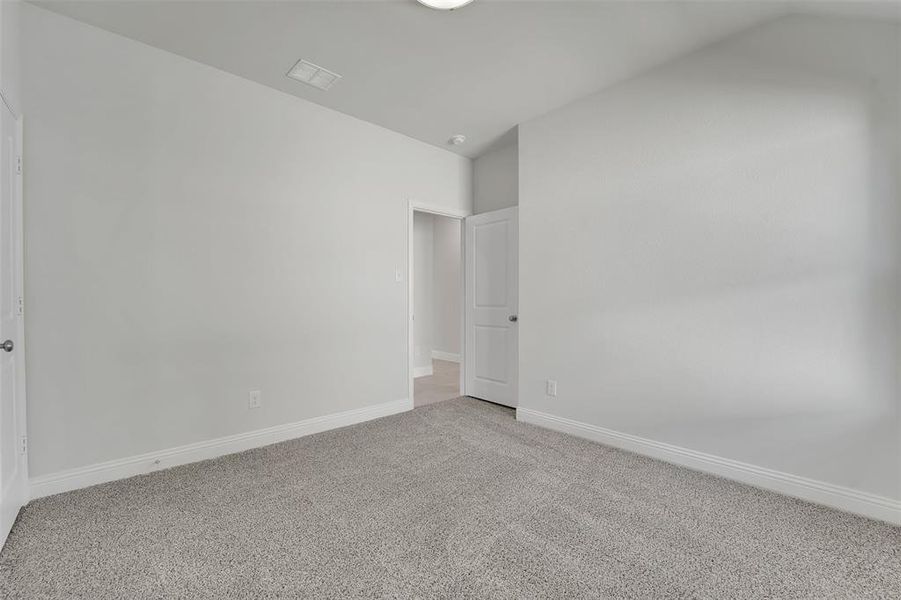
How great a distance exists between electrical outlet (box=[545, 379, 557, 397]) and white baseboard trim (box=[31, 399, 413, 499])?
1.53m

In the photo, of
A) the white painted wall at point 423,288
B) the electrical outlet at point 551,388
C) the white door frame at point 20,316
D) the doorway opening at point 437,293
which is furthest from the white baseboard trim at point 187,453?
the doorway opening at point 437,293

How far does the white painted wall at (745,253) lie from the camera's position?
1964 mm

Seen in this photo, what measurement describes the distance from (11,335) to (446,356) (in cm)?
522

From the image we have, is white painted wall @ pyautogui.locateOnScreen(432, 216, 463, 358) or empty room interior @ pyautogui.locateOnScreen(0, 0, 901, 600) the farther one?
white painted wall @ pyautogui.locateOnScreen(432, 216, 463, 358)

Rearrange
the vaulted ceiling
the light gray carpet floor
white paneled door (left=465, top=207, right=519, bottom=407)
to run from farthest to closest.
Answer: white paneled door (left=465, top=207, right=519, bottom=407) → the vaulted ceiling → the light gray carpet floor

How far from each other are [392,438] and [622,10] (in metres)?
3.16

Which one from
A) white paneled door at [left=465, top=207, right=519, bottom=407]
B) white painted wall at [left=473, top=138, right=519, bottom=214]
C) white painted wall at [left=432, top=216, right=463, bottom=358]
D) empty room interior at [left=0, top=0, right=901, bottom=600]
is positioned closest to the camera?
empty room interior at [left=0, top=0, right=901, bottom=600]

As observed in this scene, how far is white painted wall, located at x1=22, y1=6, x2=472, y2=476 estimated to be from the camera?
2170 millimetres

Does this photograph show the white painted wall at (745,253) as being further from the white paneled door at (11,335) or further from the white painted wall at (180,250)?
the white paneled door at (11,335)

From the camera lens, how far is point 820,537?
5.95ft

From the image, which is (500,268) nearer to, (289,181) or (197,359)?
(289,181)

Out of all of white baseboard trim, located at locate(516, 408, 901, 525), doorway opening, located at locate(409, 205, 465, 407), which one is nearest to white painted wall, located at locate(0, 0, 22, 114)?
white baseboard trim, located at locate(516, 408, 901, 525)

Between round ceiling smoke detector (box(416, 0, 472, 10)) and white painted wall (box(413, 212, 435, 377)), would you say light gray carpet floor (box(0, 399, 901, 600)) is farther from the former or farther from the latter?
white painted wall (box(413, 212, 435, 377))

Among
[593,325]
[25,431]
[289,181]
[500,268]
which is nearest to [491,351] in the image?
[500,268]
